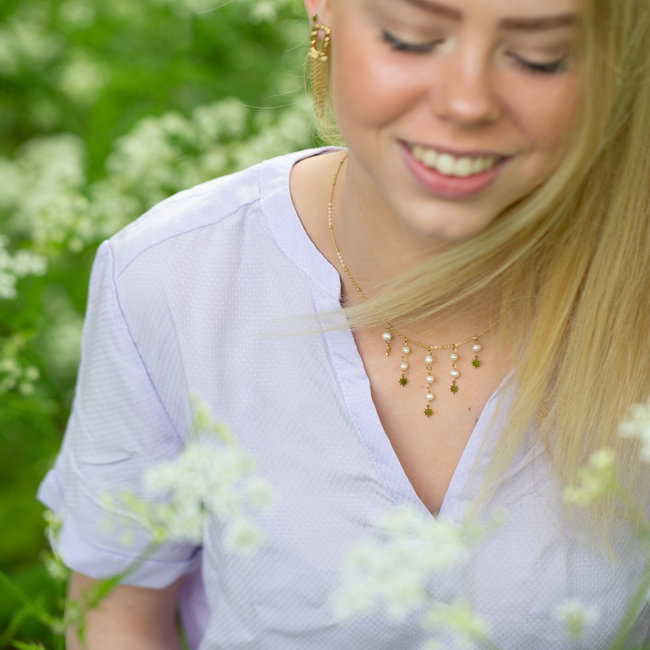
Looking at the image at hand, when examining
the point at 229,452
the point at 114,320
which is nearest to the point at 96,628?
the point at 114,320

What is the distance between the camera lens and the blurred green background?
1.53 m

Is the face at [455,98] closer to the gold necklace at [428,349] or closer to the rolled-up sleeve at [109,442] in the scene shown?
the gold necklace at [428,349]

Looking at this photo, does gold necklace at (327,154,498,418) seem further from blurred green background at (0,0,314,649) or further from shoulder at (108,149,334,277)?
blurred green background at (0,0,314,649)

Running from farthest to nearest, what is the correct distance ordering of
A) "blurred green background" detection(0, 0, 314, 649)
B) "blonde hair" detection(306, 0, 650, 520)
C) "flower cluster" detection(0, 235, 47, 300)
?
Result: "blurred green background" detection(0, 0, 314, 649)
"flower cluster" detection(0, 235, 47, 300)
"blonde hair" detection(306, 0, 650, 520)

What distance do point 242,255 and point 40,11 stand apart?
1843 millimetres

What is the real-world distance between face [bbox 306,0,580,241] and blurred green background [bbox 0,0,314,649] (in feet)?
1.87

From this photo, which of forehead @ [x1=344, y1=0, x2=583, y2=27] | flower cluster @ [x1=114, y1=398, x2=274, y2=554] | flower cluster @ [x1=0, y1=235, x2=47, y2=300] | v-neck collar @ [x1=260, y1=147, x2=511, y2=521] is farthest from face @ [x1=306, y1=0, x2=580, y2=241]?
flower cluster @ [x1=0, y1=235, x2=47, y2=300]

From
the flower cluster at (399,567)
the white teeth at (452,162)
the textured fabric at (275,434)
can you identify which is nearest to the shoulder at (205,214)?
the textured fabric at (275,434)

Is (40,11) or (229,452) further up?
(40,11)

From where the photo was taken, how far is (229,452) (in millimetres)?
673

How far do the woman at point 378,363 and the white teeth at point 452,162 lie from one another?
0.07 ft

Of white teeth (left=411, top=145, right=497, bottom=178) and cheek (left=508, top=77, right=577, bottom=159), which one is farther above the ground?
cheek (left=508, top=77, right=577, bottom=159)

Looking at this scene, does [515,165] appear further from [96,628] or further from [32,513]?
[32,513]

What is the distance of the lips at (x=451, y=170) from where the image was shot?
81 centimetres
